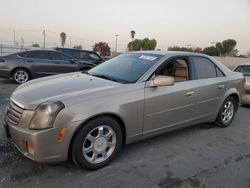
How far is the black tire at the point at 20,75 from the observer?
923cm

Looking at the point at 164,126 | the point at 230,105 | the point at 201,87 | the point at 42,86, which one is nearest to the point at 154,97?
the point at 164,126

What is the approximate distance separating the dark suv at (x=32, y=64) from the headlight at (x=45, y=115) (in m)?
7.25

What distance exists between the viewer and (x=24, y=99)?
→ 297 cm

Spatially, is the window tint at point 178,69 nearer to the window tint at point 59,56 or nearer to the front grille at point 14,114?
the front grille at point 14,114

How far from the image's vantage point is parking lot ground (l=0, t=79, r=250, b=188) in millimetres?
2820

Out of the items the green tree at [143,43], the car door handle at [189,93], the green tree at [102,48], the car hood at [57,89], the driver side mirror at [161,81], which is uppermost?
the green tree at [143,43]

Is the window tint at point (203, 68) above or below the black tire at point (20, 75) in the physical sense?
above

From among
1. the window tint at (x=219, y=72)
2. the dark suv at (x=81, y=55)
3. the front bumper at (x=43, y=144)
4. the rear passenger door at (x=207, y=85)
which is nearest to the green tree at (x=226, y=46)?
the dark suv at (x=81, y=55)

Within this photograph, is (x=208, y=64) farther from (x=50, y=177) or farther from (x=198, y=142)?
(x=50, y=177)

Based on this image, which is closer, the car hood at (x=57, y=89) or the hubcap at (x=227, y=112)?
the car hood at (x=57, y=89)

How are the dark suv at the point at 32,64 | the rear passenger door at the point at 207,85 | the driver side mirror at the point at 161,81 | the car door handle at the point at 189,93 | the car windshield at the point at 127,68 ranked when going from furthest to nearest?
the dark suv at the point at 32,64, the rear passenger door at the point at 207,85, the car door handle at the point at 189,93, the car windshield at the point at 127,68, the driver side mirror at the point at 161,81

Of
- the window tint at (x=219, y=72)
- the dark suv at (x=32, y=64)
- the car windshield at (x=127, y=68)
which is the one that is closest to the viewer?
the car windshield at (x=127, y=68)

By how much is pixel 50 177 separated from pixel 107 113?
1.00 metres

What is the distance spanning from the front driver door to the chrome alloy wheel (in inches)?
276
